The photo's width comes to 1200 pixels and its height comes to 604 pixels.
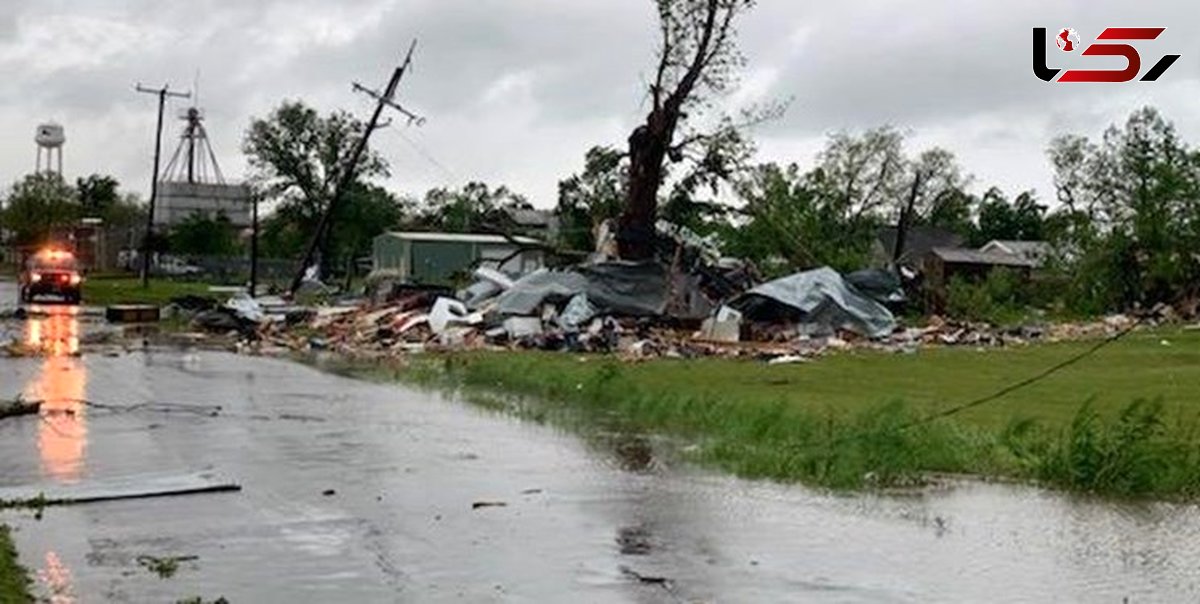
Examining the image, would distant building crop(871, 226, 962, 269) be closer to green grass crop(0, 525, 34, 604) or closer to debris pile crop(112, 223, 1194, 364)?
debris pile crop(112, 223, 1194, 364)

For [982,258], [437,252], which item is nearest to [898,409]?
[437,252]

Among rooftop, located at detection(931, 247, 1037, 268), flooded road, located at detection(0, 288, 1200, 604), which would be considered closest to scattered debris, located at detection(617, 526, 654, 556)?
flooded road, located at detection(0, 288, 1200, 604)

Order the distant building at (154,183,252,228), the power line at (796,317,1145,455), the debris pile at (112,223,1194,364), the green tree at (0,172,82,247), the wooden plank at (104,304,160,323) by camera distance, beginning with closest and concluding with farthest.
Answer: the power line at (796,317,1145,455)
the debris pile at (112,223,1194,364)
the wooden plank at (104,304,160,323)
the green tree at (0,172,82,247)
the distant building at (154,183,252,228)

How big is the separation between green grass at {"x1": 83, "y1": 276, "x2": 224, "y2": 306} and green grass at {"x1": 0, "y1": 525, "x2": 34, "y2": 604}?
49.3 meters

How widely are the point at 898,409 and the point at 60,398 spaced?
489 inches

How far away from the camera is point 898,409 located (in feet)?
55.8

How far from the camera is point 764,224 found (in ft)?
204

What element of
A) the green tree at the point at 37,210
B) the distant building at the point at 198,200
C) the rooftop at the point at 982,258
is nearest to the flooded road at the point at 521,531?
the rooftop at the point at 982,258

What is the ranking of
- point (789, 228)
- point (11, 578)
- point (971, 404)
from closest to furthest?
point (11, 578) → point (971, 404) → point (789, 228)

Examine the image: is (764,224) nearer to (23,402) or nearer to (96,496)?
(23,402)

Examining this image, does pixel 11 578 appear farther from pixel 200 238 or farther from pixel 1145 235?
pixel 200 238

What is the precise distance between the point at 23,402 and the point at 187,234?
3371 inches

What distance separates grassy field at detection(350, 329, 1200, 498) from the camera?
1473 cm

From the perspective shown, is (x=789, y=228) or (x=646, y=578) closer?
(x=646, y=578)
